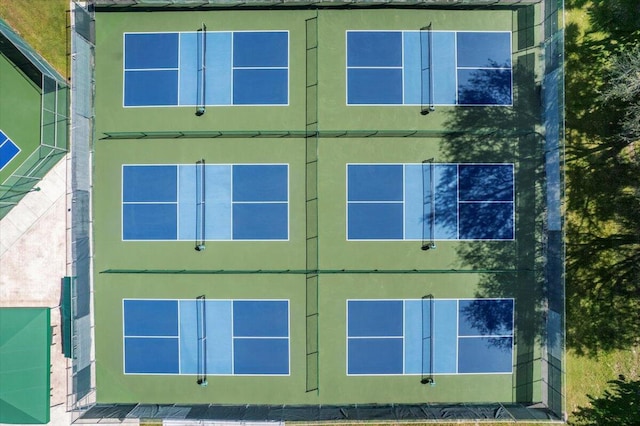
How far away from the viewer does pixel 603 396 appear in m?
12.9

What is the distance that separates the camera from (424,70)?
13.1m

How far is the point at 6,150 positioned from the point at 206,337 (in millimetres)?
10405

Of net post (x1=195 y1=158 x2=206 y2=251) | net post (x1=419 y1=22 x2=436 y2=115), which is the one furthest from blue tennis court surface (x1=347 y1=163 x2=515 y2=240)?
net post (x1=195 y1=158 x2=206 y2=251)

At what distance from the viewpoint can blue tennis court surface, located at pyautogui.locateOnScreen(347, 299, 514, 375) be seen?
515 inches

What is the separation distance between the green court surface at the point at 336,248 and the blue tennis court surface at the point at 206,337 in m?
0.18

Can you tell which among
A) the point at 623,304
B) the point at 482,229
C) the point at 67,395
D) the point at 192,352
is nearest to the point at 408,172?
the point at 482,229

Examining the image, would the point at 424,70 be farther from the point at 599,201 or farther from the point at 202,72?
the point at 202,72

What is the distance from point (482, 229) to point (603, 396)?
7209 mm

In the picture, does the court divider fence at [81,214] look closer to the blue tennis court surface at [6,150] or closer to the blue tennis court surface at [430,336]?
the blue tennis court surface at [6,150]

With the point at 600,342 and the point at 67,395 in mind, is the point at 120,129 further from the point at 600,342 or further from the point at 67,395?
the point at 600,342

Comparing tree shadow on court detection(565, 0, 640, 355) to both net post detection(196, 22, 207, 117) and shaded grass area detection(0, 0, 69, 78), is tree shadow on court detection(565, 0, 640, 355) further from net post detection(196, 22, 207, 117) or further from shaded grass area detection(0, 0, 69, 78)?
shaded grass area detection(0, 0, 69, 78)

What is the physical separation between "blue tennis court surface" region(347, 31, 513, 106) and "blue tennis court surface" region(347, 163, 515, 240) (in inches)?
97.9

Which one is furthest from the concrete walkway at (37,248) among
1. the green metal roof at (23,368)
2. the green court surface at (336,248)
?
the green court surface at (336,248)

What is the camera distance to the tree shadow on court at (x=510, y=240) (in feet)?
43.1
